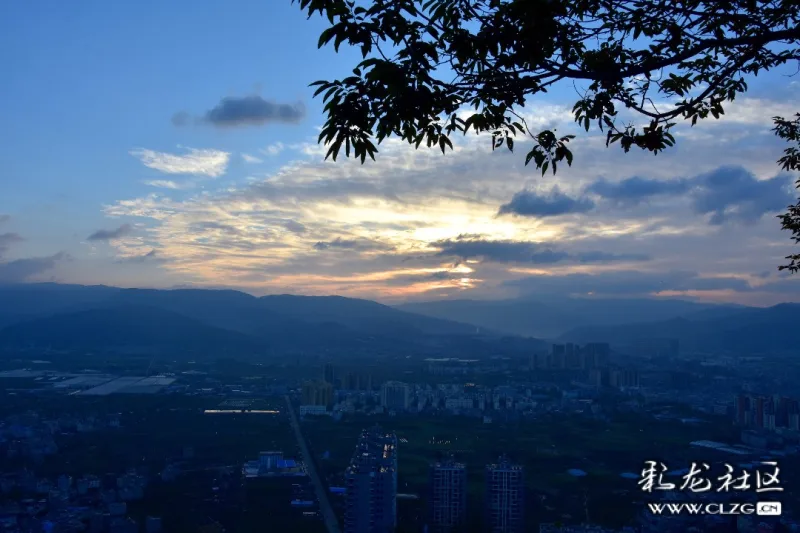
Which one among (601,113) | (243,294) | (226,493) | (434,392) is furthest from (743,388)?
(243,294)

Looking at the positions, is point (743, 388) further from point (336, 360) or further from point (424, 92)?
point (424, 92)

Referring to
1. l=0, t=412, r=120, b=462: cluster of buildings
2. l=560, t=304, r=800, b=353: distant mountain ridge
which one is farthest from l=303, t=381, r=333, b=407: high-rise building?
l=560, t=304, r=800, b=353: distant mountain ridge

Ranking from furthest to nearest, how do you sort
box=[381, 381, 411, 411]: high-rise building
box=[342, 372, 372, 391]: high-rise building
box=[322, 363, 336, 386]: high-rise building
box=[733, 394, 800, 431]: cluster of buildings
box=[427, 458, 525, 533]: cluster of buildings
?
box=[322, 363, 336, 386]: high-rise building
box=[342, 372, 372, 391]: high-rise building
box=[381, 381, 411, 411]: high-rise building
box=[733, 394, 800, 431]: cluster of buildings
box=[427, 458, 525, 533]: cluster of buildings

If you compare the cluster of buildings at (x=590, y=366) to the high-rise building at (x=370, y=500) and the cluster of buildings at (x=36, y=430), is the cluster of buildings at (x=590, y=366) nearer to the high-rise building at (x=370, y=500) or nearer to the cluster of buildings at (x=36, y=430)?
the cluster of buildings at (x=36, y=430)

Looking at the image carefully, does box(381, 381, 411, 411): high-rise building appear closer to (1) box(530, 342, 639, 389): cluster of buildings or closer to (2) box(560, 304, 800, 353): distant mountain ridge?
(1) box(530, 342, 639, 389): cluster of buildings

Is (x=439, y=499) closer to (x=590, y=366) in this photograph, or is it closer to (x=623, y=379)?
(x=623, y=379)

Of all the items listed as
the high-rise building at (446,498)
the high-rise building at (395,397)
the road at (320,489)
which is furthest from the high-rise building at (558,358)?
the high-rise building at (446,498)
